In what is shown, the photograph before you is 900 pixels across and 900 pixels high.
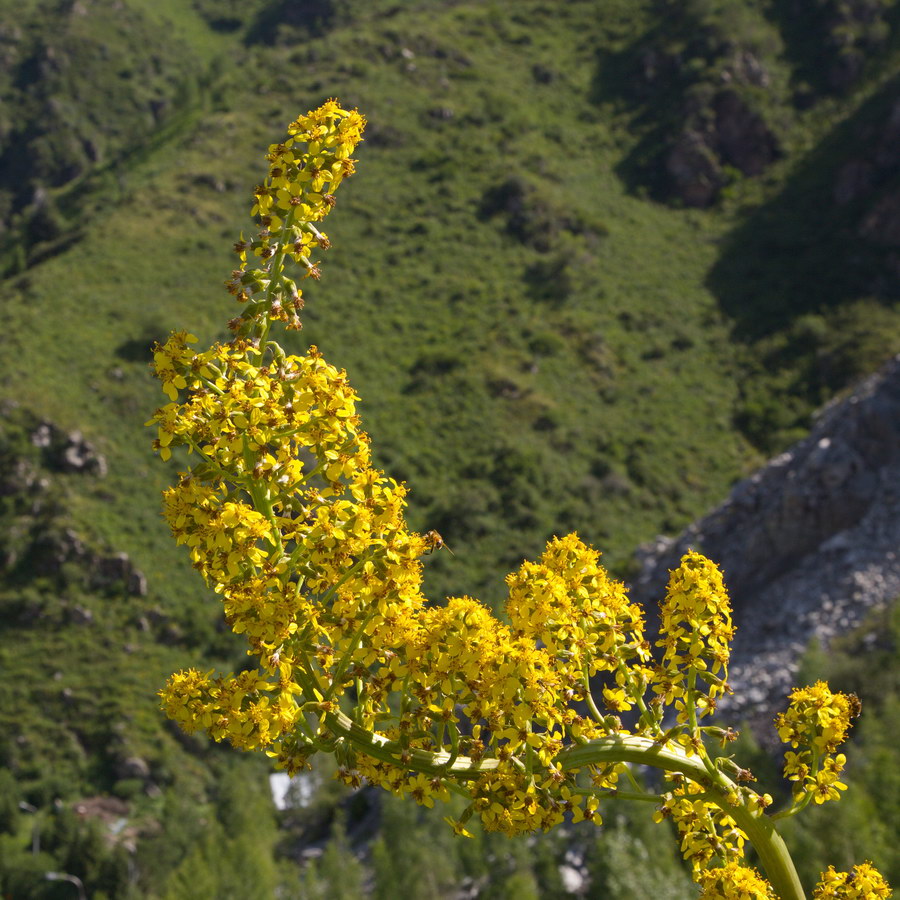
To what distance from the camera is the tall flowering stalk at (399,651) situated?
3.06 meters

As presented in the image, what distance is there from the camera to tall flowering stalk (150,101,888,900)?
306 centimetres

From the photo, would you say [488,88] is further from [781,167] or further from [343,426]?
[343,426]

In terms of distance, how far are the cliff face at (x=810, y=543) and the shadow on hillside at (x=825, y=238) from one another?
27664 mm

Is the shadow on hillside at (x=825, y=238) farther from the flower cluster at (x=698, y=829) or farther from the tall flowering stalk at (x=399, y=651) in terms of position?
→ the flower cluster at (x=698, y=829)

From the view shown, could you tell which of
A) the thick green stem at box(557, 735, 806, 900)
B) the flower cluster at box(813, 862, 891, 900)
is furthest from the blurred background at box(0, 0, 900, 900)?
the thick green stem at box(557, 735, 806, 900)

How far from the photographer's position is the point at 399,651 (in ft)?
10.6

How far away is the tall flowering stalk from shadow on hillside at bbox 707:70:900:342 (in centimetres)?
7620

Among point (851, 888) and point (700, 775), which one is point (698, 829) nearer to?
point (700, 775)

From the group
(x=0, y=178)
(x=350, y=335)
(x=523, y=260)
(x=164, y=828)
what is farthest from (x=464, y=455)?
(x=0, y=178)

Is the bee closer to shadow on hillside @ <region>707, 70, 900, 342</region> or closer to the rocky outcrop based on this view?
shadow on hillside @ <region>707, 70, 900, 342</region>

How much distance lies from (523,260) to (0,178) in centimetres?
7846

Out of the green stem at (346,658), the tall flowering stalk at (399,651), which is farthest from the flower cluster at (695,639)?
the green stem at (346,658)

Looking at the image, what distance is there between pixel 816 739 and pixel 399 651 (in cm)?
134

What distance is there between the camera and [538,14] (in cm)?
11275
